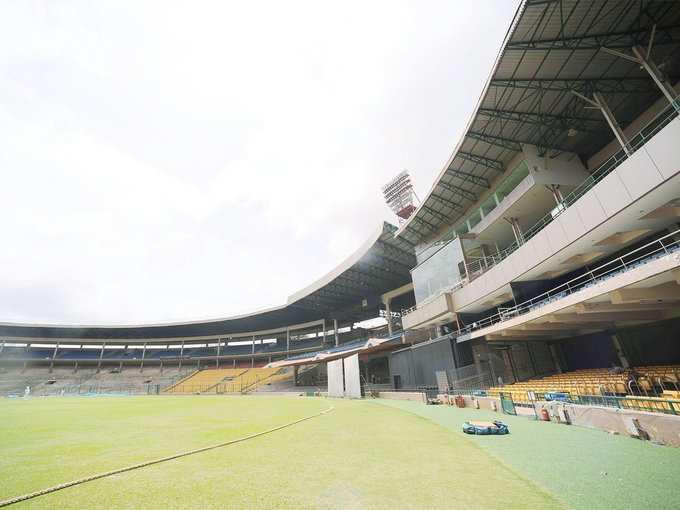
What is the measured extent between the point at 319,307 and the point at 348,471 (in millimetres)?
49503

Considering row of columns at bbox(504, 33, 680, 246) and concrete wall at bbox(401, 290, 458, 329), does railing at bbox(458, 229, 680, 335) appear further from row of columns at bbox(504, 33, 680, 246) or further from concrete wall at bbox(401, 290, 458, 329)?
row of columns at bbox(504, 33, 680, 246)

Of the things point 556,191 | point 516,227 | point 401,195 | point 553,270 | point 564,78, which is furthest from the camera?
point 401,195

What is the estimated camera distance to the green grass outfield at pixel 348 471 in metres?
4.21

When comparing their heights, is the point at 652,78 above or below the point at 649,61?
above

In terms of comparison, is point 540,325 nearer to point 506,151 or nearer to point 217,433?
point 506,151

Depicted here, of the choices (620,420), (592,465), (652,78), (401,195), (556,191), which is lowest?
(592,465)

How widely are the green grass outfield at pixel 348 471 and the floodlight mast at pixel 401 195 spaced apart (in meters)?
39.4

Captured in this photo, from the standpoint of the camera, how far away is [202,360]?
6438 centimetres

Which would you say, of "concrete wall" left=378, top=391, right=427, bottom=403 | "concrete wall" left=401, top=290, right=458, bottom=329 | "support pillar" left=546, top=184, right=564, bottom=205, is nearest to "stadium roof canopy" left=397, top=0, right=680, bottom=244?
"support pillar" left=546, top=184, right=564, bottom=205

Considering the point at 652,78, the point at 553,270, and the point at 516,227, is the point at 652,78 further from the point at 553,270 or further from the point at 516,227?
the point at 553,270

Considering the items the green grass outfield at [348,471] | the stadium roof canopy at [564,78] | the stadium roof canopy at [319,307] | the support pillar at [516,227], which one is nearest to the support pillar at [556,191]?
the stadium roof canopy at [564,78]

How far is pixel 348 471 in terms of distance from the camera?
556 cm

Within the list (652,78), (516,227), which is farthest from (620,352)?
(652,78)

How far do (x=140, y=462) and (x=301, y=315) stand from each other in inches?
2132
